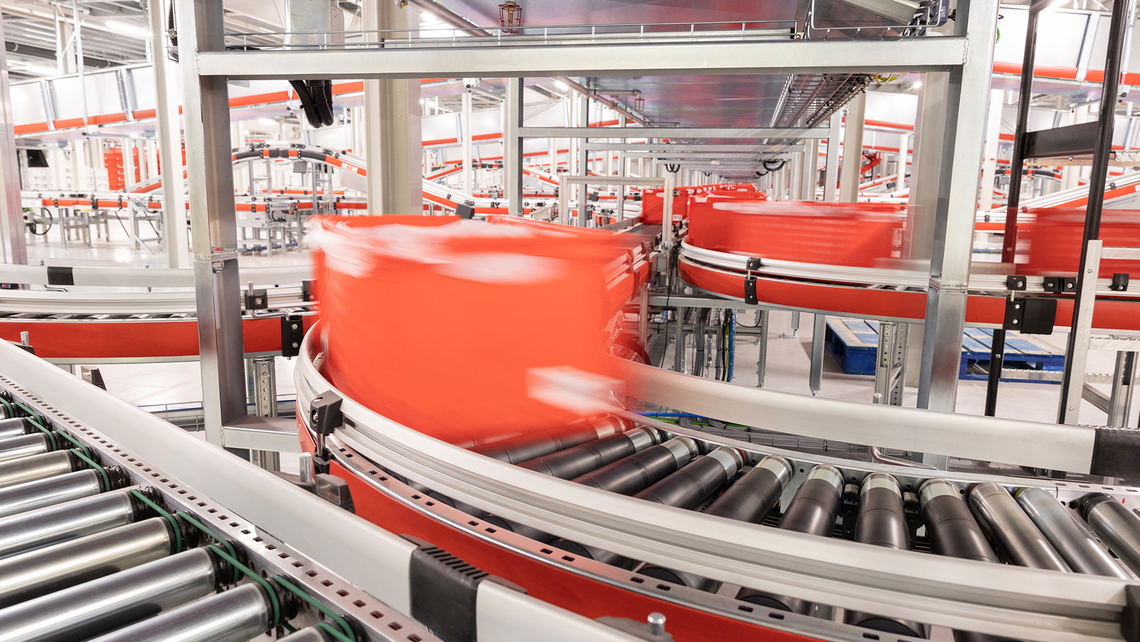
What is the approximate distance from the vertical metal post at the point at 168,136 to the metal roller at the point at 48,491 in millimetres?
6124

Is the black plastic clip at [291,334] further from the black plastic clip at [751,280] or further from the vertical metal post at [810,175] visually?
the vertical metal post at [810,175]

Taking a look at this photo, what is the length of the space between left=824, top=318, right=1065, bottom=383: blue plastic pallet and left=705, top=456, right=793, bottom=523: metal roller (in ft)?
14.8

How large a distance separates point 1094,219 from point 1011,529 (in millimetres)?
1339

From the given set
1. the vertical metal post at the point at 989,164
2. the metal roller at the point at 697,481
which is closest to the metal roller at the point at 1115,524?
the metal roller at the point at 697,481

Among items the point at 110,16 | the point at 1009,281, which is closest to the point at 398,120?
the point at 1009,281

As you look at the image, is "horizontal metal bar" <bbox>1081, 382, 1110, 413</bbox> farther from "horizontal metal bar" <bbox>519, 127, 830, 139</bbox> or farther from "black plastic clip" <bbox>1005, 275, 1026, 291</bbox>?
"horizontal metal bar" <bbox>519, 127, 830, 139</bbox>

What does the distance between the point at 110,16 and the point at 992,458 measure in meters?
15.1

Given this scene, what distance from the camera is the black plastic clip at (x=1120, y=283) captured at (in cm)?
305

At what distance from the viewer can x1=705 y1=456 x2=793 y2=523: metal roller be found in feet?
4.38

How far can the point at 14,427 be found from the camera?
4.48 feet

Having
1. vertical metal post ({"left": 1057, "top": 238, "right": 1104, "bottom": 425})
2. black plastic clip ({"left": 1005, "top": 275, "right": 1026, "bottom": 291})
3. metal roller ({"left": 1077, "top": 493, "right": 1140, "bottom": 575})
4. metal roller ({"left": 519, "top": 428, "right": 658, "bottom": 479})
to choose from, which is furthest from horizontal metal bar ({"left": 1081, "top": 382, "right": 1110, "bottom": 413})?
metal roller ({"left": 519, "top": 428, "right": 658, "bottom": 479})

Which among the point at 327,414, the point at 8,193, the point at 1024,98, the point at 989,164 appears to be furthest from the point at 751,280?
the point at 989,164

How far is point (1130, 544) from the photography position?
3.82 ft

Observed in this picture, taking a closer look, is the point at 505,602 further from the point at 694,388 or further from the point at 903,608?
the point at 694,388
